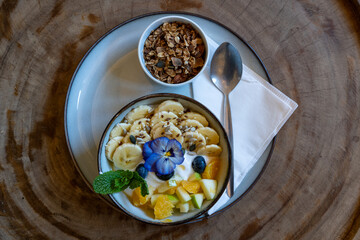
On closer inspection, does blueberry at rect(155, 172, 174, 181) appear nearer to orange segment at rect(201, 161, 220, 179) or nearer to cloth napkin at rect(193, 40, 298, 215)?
orange segment at rect(201, 161, 220, 179)

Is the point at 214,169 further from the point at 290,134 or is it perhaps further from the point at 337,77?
the point at 337,77

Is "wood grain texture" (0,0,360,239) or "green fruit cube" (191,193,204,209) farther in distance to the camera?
"wood grain texture" (0,0,360,239)

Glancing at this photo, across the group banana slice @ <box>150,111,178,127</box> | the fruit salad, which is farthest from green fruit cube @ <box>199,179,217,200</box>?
banana slice @ <box>150,111,178,127</box>

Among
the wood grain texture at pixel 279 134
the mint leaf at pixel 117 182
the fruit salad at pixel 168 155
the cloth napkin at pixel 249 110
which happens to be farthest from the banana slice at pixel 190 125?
the wood grain texture at pixel 279 134

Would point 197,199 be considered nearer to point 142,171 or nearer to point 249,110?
point 142,171

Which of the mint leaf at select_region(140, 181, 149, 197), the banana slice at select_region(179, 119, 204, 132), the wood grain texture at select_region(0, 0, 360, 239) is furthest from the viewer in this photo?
the wood grain texture at select_region(0, 0, 360, 239)

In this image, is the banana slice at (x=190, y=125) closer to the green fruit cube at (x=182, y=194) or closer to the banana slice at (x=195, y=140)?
the banana slice at (x=195, y=140)

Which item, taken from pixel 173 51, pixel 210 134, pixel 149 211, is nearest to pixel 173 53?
pixel 173 51
